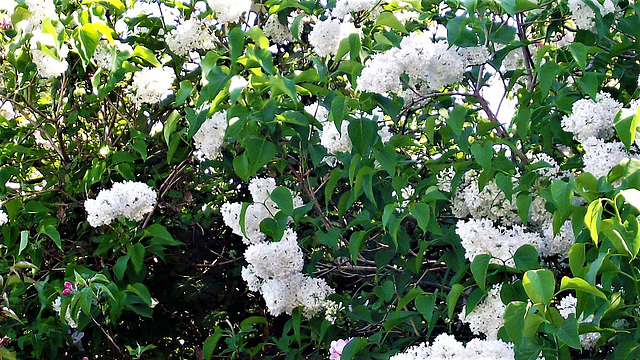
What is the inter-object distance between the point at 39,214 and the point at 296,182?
100 centimetres

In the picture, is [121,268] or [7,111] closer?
[121,268]

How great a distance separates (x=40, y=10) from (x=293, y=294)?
1.31 meters

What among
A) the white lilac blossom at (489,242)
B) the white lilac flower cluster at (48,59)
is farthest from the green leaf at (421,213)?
the white lilac flower cluster at (48,59)

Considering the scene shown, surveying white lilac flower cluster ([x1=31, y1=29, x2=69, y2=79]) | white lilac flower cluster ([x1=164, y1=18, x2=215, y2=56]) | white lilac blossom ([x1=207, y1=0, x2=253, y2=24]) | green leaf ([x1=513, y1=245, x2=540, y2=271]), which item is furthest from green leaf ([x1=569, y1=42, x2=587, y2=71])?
white lilac flower cluster ([x1=31, y1=29, x2=69, y2=79])

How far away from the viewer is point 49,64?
2.59 metres

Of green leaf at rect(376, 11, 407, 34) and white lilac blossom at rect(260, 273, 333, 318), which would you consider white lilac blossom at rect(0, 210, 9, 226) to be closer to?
white lilac blossom at rect(260, 273, 333, 318)

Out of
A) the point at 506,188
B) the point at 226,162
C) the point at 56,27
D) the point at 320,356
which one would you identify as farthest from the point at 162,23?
the point at 506,188

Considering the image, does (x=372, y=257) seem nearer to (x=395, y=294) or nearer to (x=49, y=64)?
(x=395, y=294)

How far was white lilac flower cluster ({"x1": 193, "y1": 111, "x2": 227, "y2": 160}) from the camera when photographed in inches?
89.5

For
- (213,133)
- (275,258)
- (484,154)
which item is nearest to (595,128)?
(484,154)

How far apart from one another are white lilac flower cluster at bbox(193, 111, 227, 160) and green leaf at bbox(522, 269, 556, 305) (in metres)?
1.17

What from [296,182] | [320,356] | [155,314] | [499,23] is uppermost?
[499,23]

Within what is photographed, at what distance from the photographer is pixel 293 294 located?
2195 mm

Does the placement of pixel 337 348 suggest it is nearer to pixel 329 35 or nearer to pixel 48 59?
pixel 329 35
